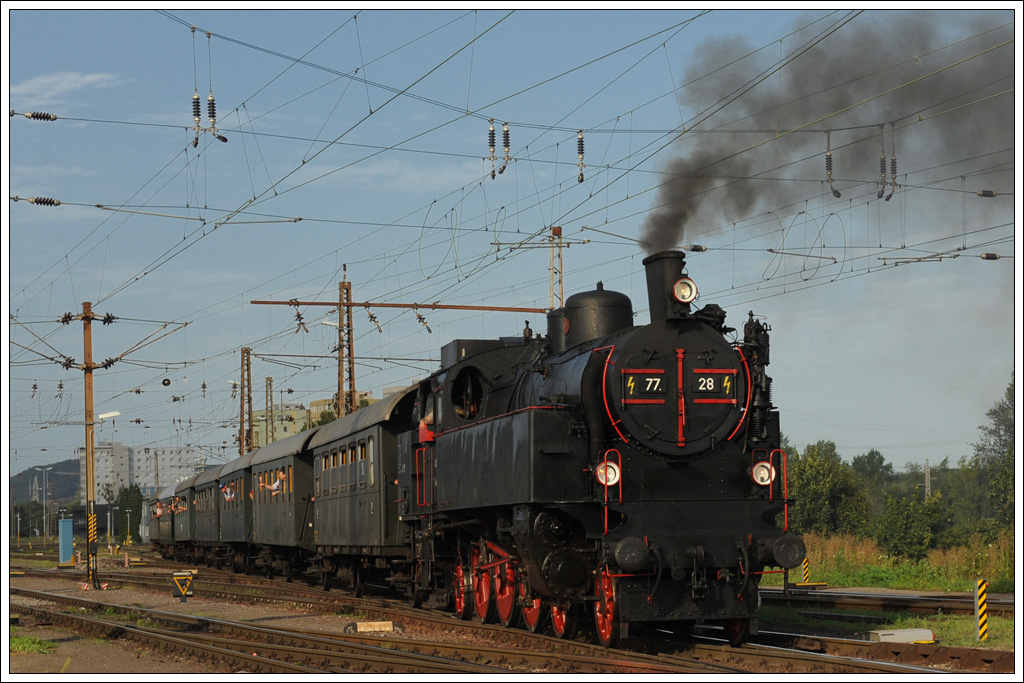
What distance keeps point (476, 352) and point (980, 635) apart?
7.58 meters

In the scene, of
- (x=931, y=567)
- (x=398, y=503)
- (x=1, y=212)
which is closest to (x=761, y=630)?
(x=398, y=503)

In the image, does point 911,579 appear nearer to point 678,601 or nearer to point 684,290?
point 678,601

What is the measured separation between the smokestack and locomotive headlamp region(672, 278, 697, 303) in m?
0.04

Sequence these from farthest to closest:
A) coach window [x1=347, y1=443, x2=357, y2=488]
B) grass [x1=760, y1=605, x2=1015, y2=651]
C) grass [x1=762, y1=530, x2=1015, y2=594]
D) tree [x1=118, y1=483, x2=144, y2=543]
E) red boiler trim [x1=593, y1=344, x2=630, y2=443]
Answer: tree [x1=118, y1=483, x2=144, y2=543]
grass [x1=762, y1=530, x2=1015, y2=594]
coach window [x1=347, y1=443, x2=357, y2=488]
grass [x1=760, y1=605, x2=1015, y2=651]
red boiler trim [x1=593, y1=344, x2=630, y2=443]

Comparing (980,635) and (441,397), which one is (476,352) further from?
(980,635)

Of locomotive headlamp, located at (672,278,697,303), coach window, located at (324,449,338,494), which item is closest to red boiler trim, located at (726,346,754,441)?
locomotive headlamp, located at (672,278,697,303)

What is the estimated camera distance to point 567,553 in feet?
42.2

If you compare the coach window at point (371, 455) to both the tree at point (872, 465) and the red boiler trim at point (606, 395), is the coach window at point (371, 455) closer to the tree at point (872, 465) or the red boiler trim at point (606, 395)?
the red boiler trim at point (606, 395)

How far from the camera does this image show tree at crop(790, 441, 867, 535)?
50.6m

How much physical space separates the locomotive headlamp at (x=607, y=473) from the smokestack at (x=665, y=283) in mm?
1794

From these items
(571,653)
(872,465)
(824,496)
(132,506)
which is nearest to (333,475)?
(571,653)

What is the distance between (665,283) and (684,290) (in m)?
0.24

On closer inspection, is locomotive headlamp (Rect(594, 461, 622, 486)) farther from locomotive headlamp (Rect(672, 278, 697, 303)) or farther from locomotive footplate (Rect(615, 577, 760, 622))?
locomotive headlamp (Rect(672, 278, 697, 303))

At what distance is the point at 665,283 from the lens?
12.8 m
